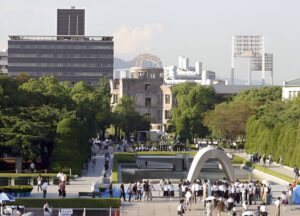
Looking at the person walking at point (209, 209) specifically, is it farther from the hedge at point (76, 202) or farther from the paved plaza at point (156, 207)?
the hedge at point (76, 202)

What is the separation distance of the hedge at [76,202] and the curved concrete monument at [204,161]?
904cm

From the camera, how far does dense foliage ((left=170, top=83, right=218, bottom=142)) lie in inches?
4299

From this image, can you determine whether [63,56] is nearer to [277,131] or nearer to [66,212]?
[277,131]

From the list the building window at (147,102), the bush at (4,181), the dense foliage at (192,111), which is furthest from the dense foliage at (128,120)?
the bush at (4,181)

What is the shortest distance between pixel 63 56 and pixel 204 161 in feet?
419

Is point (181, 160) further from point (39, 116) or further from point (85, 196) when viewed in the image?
point (85, 196)

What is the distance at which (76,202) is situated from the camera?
41469 mm

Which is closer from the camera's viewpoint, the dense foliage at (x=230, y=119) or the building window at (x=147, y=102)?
the dense foliage at (x=230, y=119)

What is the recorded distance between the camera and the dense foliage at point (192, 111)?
109188 mm

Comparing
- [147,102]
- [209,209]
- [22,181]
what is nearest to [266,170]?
[22,181]

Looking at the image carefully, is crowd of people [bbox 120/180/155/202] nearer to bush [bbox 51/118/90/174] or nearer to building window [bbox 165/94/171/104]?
bush [bbox 51/118/90/174]

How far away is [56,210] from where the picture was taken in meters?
40.6

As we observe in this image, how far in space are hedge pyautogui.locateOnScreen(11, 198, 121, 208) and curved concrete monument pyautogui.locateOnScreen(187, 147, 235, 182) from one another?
9.04 meters

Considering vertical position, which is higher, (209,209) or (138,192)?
(138,192)
